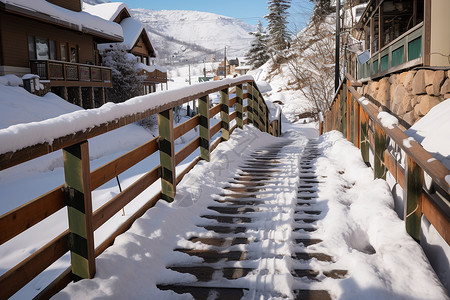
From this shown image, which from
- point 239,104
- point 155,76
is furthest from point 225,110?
point 155,76

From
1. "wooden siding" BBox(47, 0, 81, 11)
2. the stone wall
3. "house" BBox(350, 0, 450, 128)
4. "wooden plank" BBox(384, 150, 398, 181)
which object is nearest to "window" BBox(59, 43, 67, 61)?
"wooden siding" BBox(47, 0, 81, 11)

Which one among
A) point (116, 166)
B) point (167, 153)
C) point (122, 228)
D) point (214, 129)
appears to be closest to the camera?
point (116, 166)

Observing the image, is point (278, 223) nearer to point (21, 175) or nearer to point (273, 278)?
point (273, 278)

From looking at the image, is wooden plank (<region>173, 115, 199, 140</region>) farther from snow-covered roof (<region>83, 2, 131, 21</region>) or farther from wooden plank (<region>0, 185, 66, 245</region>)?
snow-covered roof (<region>83, 2, 131, 21</region>)

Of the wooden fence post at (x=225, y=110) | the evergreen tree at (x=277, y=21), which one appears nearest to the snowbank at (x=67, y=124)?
the wooden fence post at (x=225, y=110)

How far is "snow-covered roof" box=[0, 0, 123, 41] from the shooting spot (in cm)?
1584

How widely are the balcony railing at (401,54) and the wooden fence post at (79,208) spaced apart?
682 cm

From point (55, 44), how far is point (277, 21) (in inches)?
1692

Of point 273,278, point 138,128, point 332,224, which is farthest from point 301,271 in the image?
point 138,128

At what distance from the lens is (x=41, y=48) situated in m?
19.9

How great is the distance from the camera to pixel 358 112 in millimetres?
6473

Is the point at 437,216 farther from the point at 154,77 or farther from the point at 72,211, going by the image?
the point at 154,77

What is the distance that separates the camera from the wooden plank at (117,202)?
2.85 metres

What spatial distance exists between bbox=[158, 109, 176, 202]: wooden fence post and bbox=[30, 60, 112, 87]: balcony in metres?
15.4
